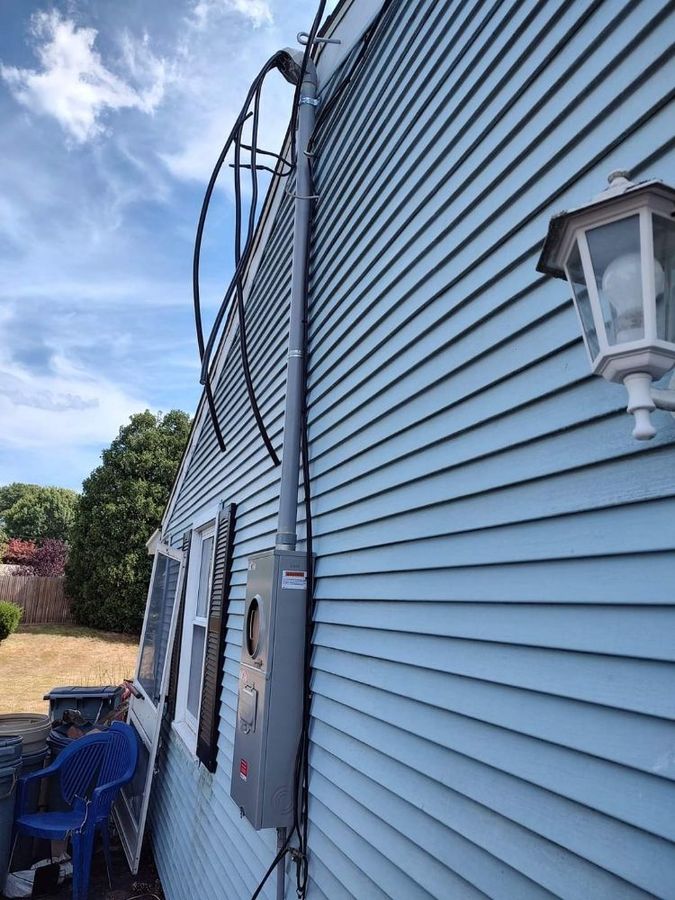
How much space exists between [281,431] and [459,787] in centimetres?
229

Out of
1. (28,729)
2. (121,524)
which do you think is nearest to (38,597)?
(121,524)

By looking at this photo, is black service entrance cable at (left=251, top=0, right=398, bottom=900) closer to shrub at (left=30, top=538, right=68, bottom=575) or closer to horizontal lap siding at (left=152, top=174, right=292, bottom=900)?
horizontal lap siding at (left=152, top=174, right=292, bottom=900)

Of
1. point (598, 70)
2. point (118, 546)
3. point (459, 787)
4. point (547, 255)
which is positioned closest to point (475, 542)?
point (459, 787)

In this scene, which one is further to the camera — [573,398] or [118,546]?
[118,546]

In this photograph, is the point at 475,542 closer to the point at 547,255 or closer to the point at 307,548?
the point at 547,255

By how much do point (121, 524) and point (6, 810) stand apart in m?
14.7

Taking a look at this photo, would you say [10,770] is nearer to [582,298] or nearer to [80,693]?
[80,693]

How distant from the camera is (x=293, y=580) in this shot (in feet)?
8.51

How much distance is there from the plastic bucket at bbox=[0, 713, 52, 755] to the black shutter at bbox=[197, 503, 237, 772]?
2160mm

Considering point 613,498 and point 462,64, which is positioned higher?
point 462,64

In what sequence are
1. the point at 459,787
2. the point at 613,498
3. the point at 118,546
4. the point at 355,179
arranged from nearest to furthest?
the point at 613,498 → the point at 459,787 → the point at 355,179 → the point at 118,546

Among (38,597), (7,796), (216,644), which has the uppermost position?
(38,597)

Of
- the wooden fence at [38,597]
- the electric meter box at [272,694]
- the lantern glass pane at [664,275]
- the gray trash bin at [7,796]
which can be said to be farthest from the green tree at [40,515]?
the lantern glass pane at [664,275]

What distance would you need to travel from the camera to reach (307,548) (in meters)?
2.67
